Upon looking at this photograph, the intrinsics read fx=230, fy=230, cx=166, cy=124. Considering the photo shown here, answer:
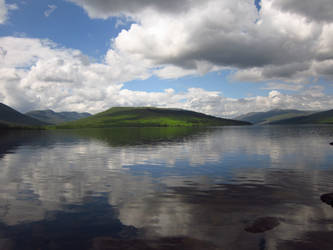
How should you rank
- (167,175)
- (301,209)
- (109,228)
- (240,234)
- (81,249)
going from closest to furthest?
1. (81,249)
2. (240,234)
3. (109,228)
4. (301,209)
5. (167,175)

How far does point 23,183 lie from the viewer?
34.3 meters

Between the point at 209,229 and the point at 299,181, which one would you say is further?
the point at 299,181

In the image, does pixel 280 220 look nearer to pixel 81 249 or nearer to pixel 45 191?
pixel 81 249

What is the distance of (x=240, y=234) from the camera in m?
17.8

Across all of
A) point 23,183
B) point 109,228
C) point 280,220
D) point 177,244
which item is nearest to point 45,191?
point 23,183

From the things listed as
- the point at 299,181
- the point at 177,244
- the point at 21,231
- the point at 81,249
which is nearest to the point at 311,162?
the point at 299,181

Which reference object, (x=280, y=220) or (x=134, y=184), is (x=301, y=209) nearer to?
(x=280, y=220)

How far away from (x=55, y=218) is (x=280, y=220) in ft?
67.2

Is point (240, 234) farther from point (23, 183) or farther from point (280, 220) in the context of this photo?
point (23, 183)

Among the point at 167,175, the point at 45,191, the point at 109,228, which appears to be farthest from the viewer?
the point at 167,175

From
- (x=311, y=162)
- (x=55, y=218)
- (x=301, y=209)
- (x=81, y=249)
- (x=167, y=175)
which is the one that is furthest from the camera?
(x=311, y=162)

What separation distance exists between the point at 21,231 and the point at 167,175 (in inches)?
921

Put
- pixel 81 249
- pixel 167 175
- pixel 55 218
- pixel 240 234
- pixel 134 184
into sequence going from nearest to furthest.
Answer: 1. pixel 81 249
2. pixel 240 234
3. pixel 55 218
4. pixel 134 184
5. pixel 167 175

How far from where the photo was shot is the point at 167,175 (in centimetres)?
3884
